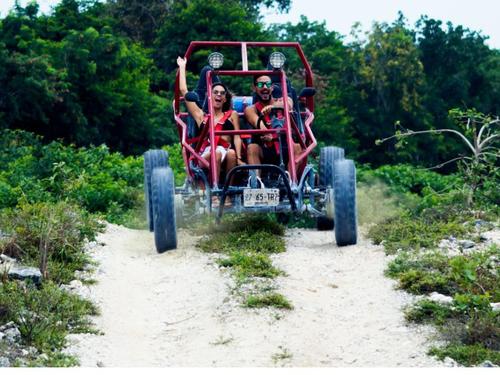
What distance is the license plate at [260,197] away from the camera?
1099 cm

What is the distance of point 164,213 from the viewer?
11000mm

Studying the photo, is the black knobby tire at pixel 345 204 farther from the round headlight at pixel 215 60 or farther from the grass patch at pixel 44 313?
the grass patch at pixel 44 313

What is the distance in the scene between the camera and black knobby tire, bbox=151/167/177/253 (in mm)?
11008

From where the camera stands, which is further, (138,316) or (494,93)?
(494,93)

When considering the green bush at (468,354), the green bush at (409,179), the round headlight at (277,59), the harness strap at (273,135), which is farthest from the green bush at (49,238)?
the green bush at (409,179)

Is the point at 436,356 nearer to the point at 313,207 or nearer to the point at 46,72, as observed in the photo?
the point at 313,207

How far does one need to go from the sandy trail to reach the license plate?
56 centimetres

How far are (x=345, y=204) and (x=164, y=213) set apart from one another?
1798mm

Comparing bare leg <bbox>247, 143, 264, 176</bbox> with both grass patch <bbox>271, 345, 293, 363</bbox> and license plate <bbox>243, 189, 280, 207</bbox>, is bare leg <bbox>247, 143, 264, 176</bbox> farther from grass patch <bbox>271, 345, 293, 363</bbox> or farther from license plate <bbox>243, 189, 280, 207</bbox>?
grass patch <bbox>271, 345, 293, 363</bbox>

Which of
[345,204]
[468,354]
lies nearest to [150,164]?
[345,204]

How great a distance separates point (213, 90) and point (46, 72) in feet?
53.9

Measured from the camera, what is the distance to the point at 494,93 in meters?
46.2

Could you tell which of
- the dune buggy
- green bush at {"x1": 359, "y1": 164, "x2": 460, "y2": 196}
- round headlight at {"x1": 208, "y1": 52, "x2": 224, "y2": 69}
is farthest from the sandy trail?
green bush at {"x1": 359, "y1": 164, "x2": 460, "y2": 196}

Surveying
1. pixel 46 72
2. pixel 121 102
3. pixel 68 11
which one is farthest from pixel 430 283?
pixel 68 11
